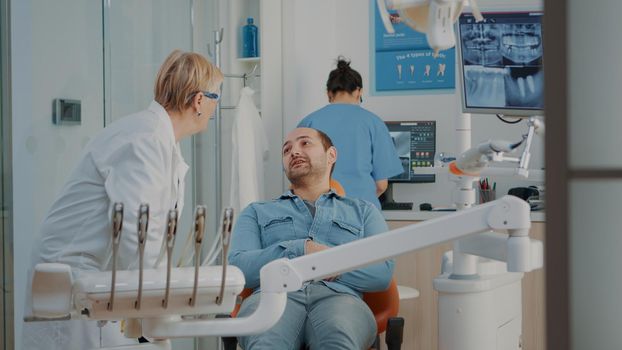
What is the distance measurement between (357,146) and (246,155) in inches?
26.7

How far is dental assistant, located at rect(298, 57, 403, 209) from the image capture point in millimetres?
4238

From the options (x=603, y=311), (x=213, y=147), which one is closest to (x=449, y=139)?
(x=213, y=147)

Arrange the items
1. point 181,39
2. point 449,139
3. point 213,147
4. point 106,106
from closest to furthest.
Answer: point 106,106 → point 181,39 → point 213,147 → point 449,139

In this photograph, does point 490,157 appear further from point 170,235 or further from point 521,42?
point 170,235

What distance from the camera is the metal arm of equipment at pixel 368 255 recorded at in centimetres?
187

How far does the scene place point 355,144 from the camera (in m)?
4.24

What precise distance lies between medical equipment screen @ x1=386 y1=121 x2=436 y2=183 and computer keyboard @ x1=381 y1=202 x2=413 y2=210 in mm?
296

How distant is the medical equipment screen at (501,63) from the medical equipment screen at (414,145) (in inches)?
86.0

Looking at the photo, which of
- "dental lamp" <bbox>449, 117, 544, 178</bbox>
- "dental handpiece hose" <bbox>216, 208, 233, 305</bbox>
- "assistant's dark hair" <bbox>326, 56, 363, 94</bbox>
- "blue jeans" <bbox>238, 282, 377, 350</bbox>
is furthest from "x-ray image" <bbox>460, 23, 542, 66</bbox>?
"assistant's dark hair" <bbox>326, 56, 363, 94</bbox>

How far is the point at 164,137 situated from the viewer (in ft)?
7.97

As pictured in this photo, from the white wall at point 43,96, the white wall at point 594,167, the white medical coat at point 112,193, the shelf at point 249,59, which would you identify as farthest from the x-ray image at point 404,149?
the white wall at point 594,167

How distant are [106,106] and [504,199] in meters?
1.92

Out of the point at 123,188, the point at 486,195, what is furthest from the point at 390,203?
the point at 123,188

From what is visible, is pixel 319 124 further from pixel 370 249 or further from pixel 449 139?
pixel 370 249
